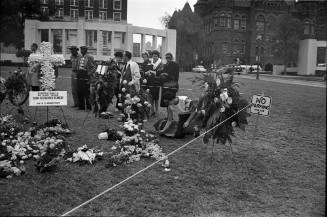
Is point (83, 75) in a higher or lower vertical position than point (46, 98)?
higher

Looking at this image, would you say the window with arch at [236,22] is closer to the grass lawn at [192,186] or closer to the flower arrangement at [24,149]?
the grass lawn at [192,186]

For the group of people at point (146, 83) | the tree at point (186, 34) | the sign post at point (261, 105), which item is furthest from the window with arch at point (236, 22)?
the tree at point (186, 34)

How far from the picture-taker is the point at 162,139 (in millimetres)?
7742

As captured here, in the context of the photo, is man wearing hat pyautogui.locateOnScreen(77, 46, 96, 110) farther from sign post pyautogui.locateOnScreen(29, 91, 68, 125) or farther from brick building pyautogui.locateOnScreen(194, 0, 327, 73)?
brick building pyautogui.locateOnScreen(194, 0, 327, 73)

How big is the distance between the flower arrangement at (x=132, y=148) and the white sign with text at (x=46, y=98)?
4.40 ft

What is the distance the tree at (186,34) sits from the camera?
4984cm

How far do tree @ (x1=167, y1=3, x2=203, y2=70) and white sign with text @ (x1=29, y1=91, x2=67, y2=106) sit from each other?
135ft

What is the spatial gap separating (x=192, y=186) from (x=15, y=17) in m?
26.9

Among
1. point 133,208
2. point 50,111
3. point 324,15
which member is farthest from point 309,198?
point 50,111

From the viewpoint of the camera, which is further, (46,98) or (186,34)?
(186,34)

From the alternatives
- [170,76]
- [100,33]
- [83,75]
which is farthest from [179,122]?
[100,33]

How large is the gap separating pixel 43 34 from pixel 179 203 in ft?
149

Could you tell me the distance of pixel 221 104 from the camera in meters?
5.93

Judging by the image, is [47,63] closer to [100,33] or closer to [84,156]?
[84,156]
